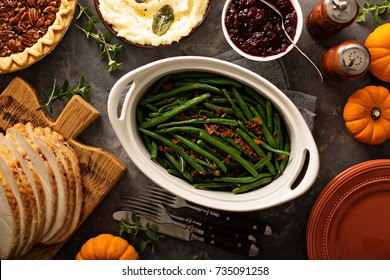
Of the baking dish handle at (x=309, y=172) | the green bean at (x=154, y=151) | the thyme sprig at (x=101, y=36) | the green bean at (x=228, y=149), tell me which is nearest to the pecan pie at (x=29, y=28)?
the thyme sprig at (x=101, y=36)

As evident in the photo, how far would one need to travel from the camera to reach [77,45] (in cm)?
368

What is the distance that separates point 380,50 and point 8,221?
9.18 ft

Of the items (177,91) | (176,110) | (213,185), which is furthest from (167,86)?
(213,185)

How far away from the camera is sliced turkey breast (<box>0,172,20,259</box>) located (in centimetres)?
327

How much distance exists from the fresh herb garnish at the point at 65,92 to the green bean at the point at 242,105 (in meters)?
1.10

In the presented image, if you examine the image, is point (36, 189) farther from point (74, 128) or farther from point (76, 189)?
point (74, 128)

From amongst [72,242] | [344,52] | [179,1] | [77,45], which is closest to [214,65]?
[179,1]

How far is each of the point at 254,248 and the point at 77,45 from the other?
2.00 m

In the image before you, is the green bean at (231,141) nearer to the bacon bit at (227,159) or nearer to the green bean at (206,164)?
the bacon bit at (227,159)

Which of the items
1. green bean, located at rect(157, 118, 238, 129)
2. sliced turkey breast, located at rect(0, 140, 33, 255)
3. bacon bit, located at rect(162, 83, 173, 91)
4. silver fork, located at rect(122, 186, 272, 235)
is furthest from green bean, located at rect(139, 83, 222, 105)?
sliced turkey breast, located at rect(0, 140, 33, 255)

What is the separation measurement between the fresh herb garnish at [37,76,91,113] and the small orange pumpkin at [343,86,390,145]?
6.23 feet

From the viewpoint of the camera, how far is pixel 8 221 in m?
3.34

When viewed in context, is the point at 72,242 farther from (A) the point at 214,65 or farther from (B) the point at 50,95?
(A) the point at 214,65

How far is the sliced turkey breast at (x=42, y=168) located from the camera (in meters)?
3.35
